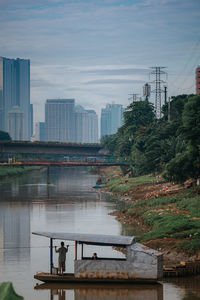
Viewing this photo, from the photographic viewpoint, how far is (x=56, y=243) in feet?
128

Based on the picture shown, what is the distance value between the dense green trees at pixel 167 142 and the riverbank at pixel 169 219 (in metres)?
2.37

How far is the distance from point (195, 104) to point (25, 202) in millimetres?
29363

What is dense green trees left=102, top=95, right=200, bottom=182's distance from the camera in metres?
53.2

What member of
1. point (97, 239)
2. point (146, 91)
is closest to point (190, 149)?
point (97, 239)

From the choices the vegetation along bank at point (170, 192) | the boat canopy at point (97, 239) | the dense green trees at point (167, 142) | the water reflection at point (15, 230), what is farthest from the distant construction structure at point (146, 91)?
A: the boat canopy at point (97, 239)

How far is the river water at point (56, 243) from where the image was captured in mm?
25094

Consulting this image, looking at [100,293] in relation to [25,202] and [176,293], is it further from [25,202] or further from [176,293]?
[25,202]

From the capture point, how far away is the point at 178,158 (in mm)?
54062

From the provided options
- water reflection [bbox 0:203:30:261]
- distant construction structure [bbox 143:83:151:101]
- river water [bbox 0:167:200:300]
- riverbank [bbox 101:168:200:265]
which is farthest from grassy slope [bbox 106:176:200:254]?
distant construction structure [bbox 143:83:151:101]

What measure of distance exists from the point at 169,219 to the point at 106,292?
56.8ft

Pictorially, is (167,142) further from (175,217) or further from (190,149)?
(175,217)

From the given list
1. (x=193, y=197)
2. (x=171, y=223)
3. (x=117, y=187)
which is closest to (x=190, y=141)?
(x=193, y=197)

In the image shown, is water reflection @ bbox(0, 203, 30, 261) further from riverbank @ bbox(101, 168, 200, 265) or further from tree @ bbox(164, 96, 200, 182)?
tree @ bbox(164, 96, 200, 182)

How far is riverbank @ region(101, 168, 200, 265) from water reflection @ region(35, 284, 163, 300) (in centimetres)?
510
